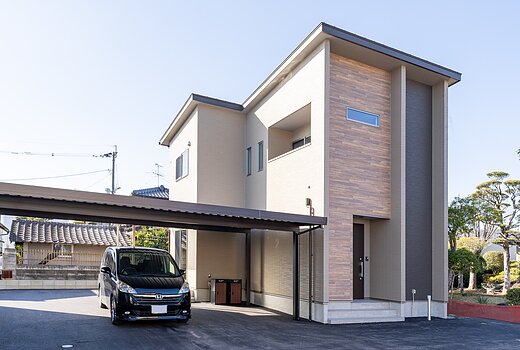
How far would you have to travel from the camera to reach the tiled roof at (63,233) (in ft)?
74.0

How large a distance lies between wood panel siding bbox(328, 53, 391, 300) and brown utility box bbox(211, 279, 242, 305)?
423 centimetres

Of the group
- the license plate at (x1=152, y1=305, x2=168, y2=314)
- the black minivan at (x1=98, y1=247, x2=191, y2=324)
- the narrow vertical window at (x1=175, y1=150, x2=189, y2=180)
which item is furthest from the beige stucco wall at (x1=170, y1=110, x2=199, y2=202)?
the license plate at (x1=152, y1=305, x2=168, y2=314)

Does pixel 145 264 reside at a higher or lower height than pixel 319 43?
lower

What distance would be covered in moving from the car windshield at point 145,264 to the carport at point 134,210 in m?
0.88

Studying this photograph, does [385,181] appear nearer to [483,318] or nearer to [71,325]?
[483,318]

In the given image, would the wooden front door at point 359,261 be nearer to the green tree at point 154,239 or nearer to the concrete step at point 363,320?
the concrete step at point 363,320

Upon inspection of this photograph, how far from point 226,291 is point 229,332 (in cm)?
540

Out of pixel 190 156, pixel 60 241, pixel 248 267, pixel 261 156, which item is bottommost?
pixel 248 267

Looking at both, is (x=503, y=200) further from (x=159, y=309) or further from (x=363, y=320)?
(x=159, y=309)

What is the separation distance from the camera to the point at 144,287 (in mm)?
9516

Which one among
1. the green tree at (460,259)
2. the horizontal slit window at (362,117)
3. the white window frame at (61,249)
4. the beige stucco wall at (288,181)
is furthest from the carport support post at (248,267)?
the white window frame at (61,249)

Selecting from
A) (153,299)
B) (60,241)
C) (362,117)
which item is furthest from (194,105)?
(60,241)

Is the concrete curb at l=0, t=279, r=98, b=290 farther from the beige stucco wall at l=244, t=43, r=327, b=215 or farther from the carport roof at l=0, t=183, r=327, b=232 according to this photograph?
the carport roof at l=0, t=183, r=327, b=232

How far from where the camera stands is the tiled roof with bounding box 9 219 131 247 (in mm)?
22562
